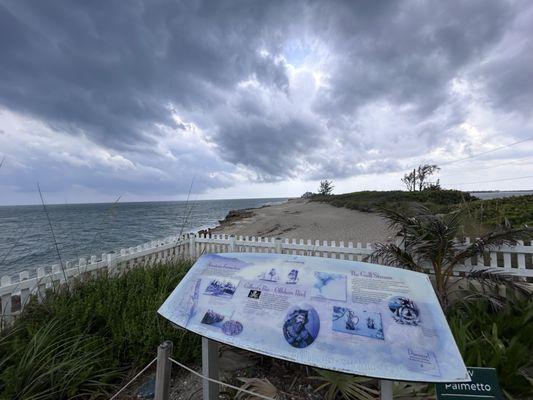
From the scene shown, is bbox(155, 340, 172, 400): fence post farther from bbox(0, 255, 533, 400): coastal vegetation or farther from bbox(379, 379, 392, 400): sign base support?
bbox(379, 379, 392, 400): sign base support

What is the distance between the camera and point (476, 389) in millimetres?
1351

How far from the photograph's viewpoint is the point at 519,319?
301 cm

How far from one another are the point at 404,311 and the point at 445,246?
A: 2.87 meters

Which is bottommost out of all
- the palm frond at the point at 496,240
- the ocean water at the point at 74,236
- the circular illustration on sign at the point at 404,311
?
the ocean water at the point at 74,236

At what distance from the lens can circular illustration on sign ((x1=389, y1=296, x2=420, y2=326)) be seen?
4.89 feet

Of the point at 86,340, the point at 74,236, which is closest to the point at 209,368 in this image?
the point at 86,340

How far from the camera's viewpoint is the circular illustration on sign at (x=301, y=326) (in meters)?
1.48

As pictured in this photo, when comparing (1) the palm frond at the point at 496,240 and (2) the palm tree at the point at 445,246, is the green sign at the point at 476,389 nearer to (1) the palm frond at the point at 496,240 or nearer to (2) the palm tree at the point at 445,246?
(2) the palm tree at the point at 445,246

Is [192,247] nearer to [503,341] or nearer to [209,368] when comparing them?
[209,368]

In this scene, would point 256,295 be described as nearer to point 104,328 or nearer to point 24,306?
point 104,328

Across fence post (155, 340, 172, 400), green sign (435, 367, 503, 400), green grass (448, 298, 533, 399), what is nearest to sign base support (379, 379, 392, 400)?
green sign (435, 367, 503, 400)

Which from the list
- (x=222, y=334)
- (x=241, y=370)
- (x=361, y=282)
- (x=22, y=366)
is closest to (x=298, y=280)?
(x=361, y=282)

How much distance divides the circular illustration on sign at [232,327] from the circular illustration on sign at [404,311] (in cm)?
94

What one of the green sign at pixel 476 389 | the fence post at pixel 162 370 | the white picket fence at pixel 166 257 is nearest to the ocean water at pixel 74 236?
the white picket fence at pixel 166 257
